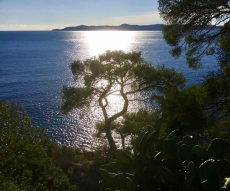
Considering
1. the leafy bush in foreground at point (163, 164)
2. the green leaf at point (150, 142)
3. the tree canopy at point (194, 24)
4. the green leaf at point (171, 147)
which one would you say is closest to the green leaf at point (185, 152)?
the leafy bush in foreground at point (163, 164)

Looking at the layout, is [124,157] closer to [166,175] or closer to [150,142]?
[150,142]

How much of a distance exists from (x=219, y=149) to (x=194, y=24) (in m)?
7.32

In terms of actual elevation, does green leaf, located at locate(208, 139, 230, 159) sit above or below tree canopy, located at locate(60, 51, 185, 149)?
above

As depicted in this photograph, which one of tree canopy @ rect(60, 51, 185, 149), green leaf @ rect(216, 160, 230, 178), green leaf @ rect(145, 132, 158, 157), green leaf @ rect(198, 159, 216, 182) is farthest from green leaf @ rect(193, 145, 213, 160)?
tree canopy @ rect(60, 51, 185, 149)

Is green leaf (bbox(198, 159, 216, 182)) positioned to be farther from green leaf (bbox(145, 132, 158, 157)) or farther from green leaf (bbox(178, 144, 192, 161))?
green leaf (bbox(145, 132, 158, 157))

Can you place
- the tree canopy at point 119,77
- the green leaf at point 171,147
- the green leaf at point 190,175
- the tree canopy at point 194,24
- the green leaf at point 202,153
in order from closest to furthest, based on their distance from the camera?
1. the green leaf at point 190,175
2. the green leaf at point 202,153
3. the green leaf at point 171,147
4. the tree canopy at point 194,24
5. the tree canopy at point 119,77

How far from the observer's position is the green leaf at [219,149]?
4016 millimetres

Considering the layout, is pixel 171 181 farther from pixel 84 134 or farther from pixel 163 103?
pixel 84 134

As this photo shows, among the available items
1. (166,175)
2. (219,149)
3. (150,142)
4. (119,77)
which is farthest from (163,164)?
(119,77)

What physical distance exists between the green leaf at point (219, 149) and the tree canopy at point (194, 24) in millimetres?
6894

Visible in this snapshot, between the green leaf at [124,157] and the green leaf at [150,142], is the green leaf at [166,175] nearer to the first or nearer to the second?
the green leaf at [150,142]

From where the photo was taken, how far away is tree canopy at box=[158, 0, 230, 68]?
10057 millimetres

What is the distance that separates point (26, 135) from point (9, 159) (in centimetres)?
791

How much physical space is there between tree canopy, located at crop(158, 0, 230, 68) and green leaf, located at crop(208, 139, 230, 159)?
689 centimetres
